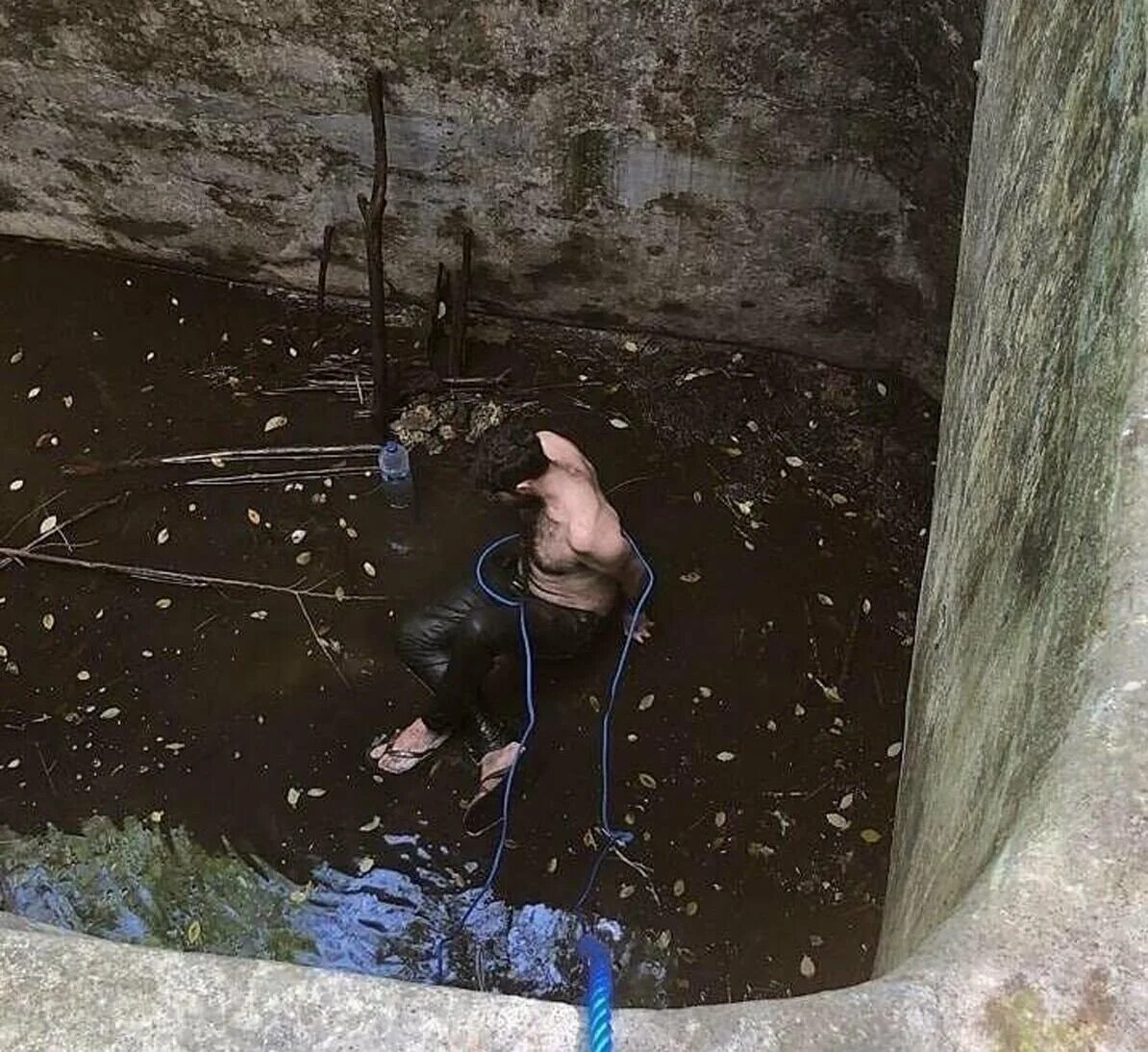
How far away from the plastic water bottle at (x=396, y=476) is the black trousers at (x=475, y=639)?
0.64 meters

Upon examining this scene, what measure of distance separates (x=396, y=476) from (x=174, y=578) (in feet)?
2.89

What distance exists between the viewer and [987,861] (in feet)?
5.76

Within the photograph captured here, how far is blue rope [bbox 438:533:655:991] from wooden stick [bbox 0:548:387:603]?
0.57 metres

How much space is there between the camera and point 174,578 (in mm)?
4844

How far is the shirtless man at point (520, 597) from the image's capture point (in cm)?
416

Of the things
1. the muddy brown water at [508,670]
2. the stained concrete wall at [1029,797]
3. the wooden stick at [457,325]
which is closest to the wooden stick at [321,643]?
the muddy brown water at [508,670]

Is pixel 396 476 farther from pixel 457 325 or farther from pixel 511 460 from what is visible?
pixel 511 460

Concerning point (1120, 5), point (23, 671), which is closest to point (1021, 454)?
point (1120, 5)

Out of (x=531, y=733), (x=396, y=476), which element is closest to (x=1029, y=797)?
(x=531, y=733)

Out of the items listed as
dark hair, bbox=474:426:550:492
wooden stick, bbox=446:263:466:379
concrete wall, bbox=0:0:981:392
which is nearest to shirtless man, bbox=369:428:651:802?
dark hair, bbox=474:426:550:492

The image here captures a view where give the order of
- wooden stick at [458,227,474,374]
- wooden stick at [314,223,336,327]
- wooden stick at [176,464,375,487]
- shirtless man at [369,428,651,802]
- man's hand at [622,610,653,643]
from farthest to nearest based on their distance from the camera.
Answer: wooden stick at [314,223,336,327] → wooden stick at [458,227,474,374] → wooden stick at [176,464,375,487] → man's hand at [622,610,653,643] → shirtless man at [369,428,651,802]

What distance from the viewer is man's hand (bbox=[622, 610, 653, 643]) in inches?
181

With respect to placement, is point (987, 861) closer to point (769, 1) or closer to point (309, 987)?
point (309, 987)

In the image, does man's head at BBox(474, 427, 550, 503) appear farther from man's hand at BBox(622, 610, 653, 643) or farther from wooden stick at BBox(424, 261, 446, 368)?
wooden stick at BBox(424, 261, 446, 368)
